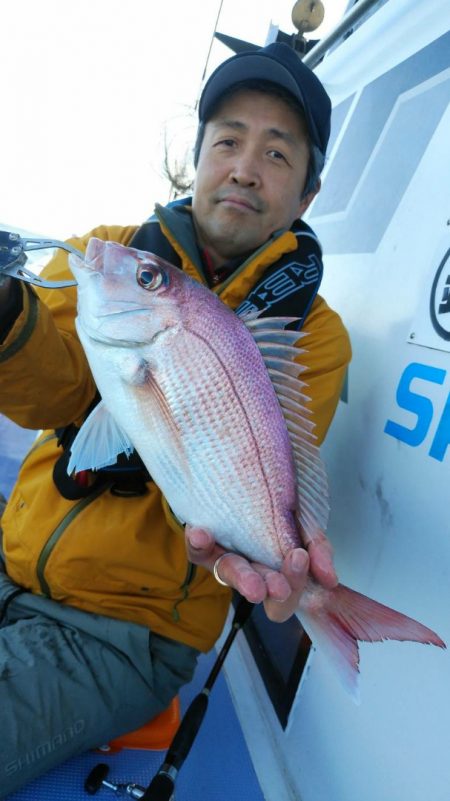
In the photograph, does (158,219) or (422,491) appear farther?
(158,219)

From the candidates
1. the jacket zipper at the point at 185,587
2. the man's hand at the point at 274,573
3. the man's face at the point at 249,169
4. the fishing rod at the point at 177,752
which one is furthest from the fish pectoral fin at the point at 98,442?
the man's face at the point at 249,169

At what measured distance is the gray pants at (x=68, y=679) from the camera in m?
1.32

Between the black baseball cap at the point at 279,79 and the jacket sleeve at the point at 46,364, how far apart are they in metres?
0.78

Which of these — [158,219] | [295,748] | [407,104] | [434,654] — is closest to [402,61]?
[407,104]

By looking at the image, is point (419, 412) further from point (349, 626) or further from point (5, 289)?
point (5, 289)

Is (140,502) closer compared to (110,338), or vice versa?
(110,338)

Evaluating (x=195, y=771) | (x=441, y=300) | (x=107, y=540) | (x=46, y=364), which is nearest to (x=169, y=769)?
(x=195, y=771)

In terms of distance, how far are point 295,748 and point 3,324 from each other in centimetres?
166

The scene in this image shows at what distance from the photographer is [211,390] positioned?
1.16m

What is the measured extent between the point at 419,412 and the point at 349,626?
68 centimetres

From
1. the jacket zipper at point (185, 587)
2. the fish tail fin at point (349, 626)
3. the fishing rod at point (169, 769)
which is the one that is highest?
the fish tail fin at point (349, 626)

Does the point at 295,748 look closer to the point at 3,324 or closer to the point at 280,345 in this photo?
the point at 280,345

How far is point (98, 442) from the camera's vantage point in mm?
1204

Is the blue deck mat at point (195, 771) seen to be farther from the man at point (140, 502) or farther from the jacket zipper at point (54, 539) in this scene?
the jacket zipper at point (54, 539)
